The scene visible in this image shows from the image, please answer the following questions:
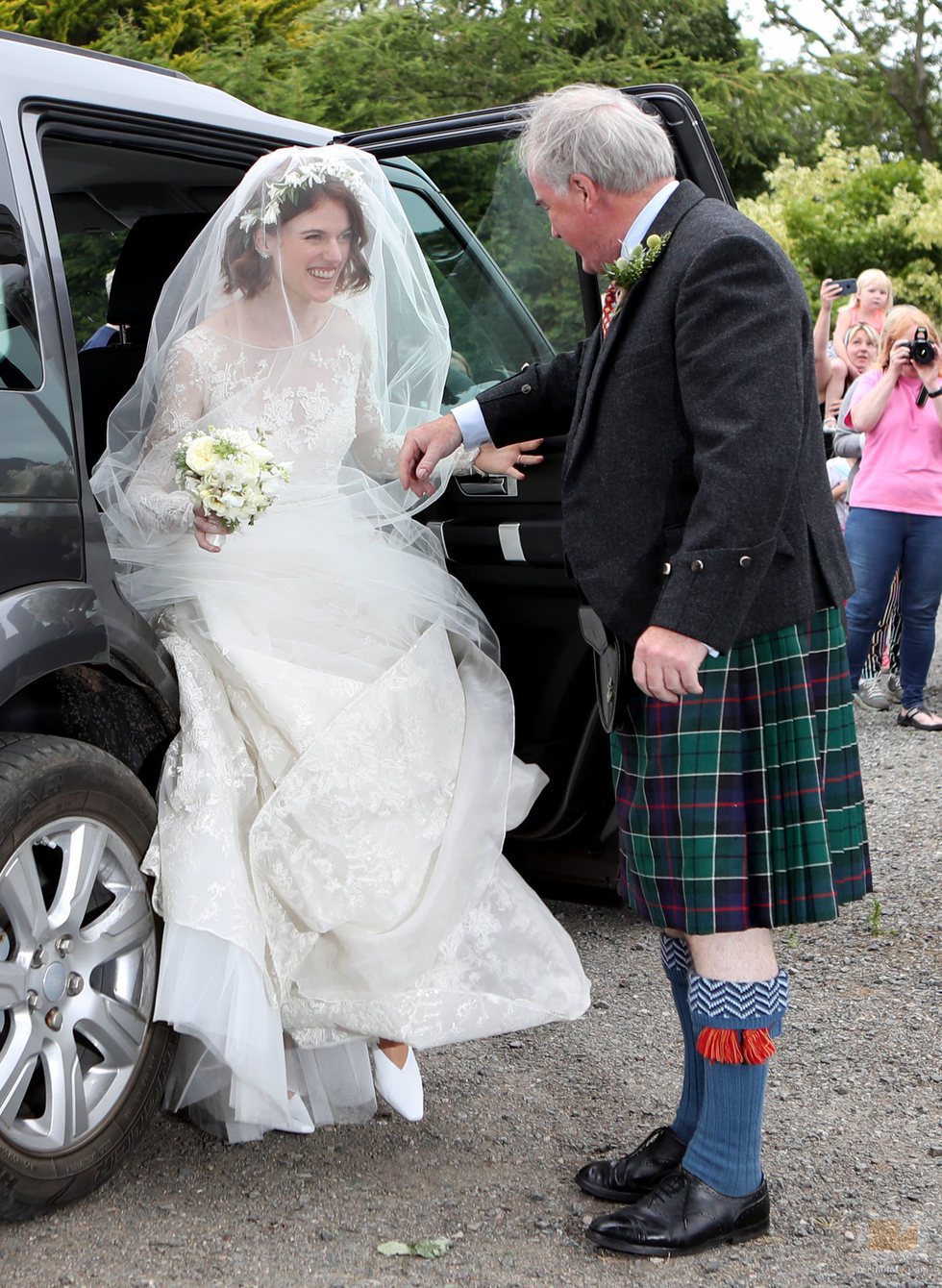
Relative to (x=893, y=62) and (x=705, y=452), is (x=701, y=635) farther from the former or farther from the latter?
(x=893, y=62)

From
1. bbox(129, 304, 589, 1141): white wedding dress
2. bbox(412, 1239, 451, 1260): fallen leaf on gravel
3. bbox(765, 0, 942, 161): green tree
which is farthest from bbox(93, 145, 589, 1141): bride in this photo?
bbox(765, 0, 942, 161): green tree

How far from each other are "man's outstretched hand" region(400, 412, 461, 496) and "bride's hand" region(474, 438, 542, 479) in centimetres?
18

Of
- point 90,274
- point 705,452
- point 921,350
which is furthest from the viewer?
point 921,350

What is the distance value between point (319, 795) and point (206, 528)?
2.01ft

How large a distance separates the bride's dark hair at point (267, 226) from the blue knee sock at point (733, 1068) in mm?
1813

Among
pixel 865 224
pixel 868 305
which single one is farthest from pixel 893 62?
pixel 868 305

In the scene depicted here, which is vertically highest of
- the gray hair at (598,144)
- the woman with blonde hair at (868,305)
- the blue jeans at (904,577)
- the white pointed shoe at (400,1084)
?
the gray hair at (598,144)

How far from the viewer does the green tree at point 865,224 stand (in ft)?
55.3

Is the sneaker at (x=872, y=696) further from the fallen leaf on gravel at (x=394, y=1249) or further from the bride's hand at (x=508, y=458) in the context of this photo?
the fallen leaf on gravel at (x=394, y=1249)

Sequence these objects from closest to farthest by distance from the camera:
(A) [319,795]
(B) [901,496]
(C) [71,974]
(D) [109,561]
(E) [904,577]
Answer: (C) [71,974] → (D) [109,561] → (A) [319,795] → (B) [901,496] → (E) [904,577]

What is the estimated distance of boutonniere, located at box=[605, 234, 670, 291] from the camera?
7.84ft

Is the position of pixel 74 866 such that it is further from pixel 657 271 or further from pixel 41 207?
pixel 657 271

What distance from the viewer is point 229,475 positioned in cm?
283

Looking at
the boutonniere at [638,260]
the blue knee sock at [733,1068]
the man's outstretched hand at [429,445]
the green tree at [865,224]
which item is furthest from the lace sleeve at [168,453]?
the green tree at [865,224]
